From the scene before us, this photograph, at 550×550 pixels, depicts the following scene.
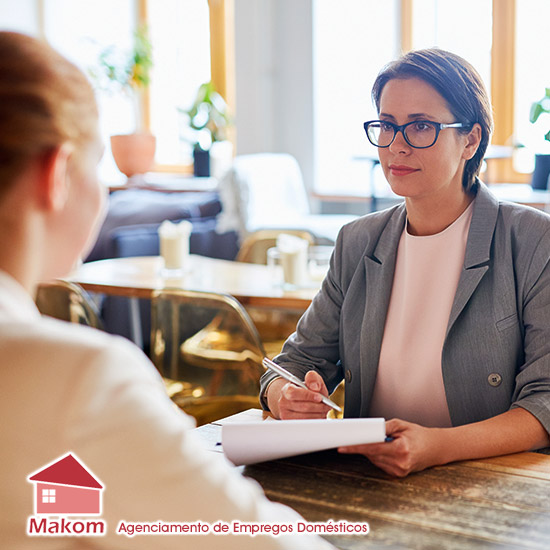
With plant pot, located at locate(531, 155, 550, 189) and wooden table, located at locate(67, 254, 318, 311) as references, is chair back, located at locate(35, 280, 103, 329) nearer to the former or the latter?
wooden table, located at locate(67, 254, 318, 311)

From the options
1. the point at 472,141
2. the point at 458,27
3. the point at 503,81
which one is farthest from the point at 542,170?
the point at 472,141

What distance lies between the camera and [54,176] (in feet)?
2.23

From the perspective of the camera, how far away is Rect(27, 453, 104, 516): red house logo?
66cm

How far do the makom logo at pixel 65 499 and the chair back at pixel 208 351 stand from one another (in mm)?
1619

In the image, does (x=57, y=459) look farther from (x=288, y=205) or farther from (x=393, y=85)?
(x=288, y=205)

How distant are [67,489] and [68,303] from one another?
2.12m

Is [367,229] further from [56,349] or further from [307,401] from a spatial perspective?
[56,349]

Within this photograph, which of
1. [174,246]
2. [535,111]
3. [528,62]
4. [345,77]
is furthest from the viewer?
[345,77]

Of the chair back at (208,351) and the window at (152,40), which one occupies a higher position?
the window at (152,40)

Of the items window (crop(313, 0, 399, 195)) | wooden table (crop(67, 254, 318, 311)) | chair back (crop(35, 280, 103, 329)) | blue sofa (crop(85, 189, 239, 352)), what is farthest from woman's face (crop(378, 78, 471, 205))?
window (crop(313, 0, 399, 195))

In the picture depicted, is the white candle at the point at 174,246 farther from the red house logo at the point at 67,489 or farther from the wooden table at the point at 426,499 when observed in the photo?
the red house logo at the point at 67,489

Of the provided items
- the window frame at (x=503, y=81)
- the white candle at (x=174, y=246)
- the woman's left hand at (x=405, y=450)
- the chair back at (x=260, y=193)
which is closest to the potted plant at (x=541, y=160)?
the window frame at (x=503, y=81)

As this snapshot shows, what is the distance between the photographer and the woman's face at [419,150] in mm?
1601

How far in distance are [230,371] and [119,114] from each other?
5.37 metres
